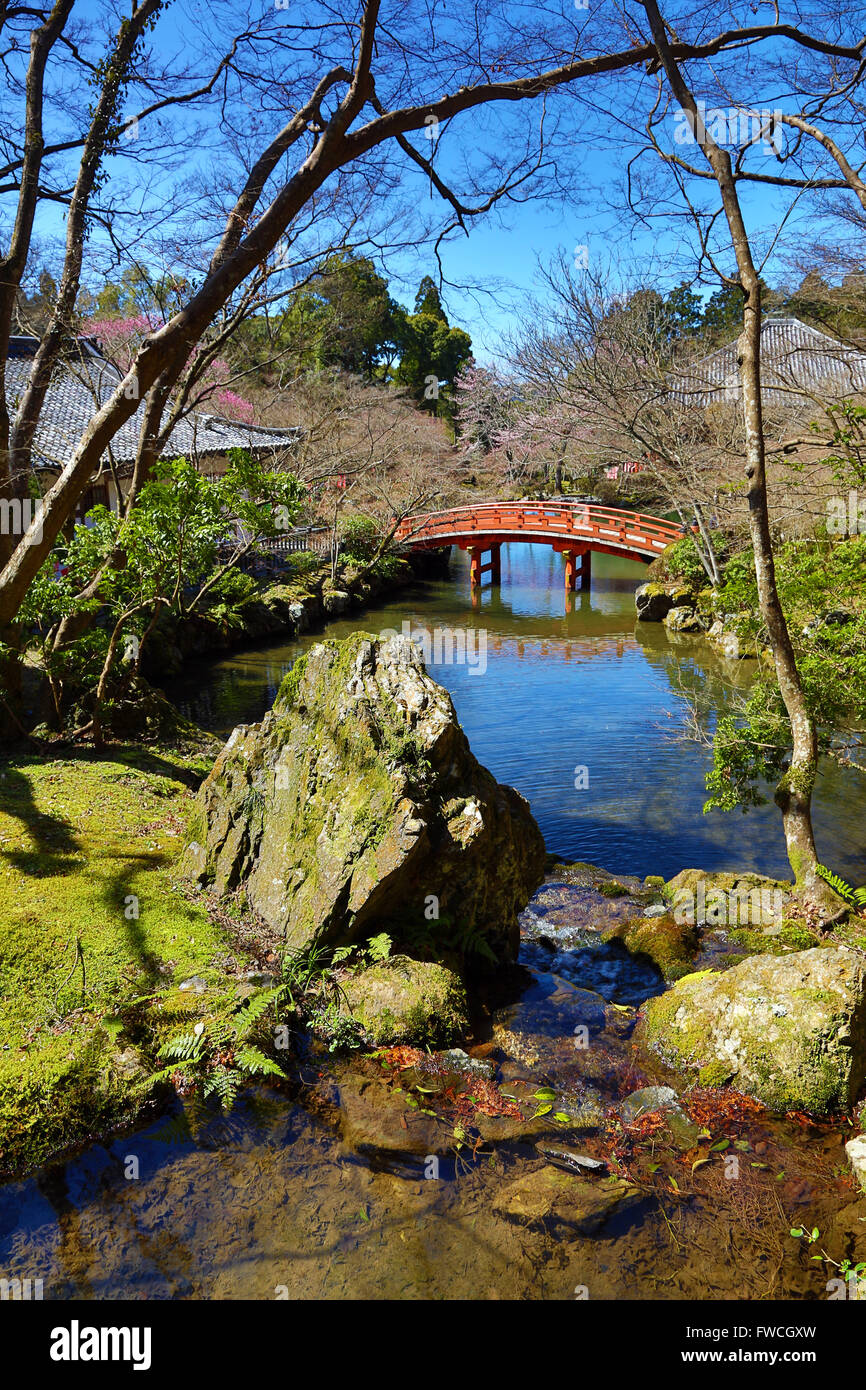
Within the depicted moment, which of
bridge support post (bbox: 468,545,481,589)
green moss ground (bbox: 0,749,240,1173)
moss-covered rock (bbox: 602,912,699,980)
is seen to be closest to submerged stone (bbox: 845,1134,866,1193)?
moss-covered rock (bbox: 602,912,699,980)

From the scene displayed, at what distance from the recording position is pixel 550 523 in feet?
92.2

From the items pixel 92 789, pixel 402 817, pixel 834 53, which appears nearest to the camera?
pixel 402 817

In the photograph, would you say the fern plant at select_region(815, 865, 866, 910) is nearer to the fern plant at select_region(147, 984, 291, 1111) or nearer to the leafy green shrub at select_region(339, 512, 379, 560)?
the fern plant at select_region(147, 984, 291, 1111)

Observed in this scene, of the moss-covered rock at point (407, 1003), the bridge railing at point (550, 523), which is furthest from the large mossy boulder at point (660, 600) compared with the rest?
the moss-covered rock at point (407, 1003)

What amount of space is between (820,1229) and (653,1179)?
0.76m

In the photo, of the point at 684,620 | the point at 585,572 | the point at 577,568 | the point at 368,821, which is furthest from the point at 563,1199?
the point at 577,568

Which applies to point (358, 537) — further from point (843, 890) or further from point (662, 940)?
point (843, 890)

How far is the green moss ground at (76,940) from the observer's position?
4168mm

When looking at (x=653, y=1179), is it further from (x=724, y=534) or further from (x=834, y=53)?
(x=724, y=534)

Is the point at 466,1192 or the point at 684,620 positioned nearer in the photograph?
the point at 466,1192

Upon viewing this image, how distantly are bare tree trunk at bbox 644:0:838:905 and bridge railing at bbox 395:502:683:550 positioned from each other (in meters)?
19.2

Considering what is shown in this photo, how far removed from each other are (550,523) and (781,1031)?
80.9 ft
